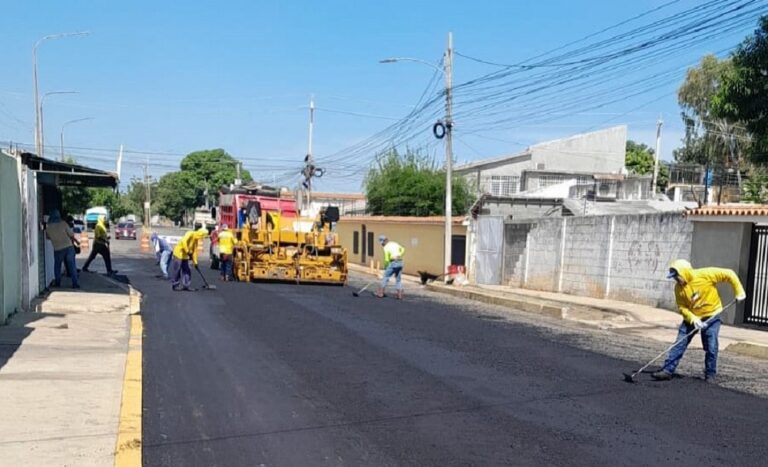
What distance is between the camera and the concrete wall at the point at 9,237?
934 centimetres

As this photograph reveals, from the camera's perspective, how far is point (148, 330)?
34.5 ft

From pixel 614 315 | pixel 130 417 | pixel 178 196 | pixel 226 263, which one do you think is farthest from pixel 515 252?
pixel 178 196

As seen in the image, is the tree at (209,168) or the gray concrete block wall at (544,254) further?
the tree at (209,168)

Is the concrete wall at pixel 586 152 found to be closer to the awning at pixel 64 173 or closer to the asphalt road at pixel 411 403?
the awning at pixel 64 173

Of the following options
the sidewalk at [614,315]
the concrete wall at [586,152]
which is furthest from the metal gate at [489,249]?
the concrete wall at [586,152]

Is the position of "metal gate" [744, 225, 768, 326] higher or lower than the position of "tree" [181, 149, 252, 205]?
lower

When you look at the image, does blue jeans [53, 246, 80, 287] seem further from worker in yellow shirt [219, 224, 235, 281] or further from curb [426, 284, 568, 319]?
curb [426, 284, 568, 319]

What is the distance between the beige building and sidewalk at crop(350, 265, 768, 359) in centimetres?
444

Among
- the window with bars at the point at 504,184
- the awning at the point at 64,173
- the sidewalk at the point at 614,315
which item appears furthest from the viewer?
the window with bars at the point at 504,184

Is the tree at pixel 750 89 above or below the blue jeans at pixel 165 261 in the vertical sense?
above

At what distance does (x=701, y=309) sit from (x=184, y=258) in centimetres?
1137

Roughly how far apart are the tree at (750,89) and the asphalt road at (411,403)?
565 cm

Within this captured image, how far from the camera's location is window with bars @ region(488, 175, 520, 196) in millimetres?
41844

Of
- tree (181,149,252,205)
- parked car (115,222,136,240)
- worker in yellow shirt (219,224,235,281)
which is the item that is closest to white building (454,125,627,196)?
worker in yellow shirt (219,224,235,281)
